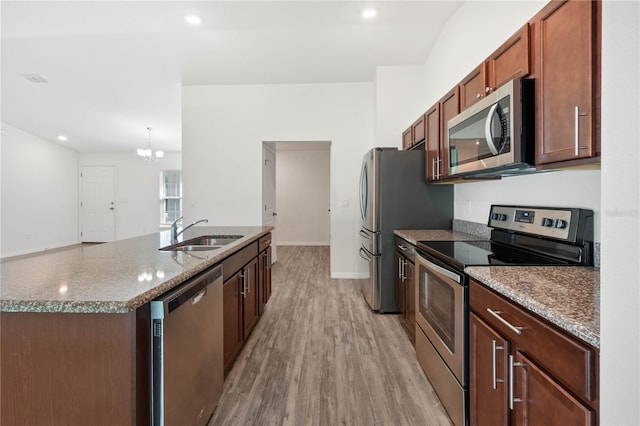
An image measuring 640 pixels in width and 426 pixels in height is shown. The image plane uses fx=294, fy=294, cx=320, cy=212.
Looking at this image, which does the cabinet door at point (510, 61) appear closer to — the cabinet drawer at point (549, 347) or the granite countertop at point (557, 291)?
the granite countertop at point (557, 291)

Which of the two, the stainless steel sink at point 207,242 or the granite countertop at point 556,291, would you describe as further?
the stainless steel sink at point 207,242

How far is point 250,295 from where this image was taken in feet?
7.87

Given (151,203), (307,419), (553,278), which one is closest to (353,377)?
(307,419)

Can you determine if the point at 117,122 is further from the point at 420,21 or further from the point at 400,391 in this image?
the point at 400,391

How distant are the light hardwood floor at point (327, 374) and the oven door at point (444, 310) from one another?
36 centimetres

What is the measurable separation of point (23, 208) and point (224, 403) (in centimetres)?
774

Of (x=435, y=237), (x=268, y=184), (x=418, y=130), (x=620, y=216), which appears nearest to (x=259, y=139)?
(x=268, y=184)

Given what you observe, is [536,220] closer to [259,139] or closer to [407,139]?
[407,139]

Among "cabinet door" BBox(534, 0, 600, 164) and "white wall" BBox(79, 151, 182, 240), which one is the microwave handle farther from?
"white wall" BBox(79, 151, 182, 240)

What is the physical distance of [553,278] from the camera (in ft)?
3.78

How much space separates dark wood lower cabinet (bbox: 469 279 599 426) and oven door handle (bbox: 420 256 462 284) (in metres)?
0.08

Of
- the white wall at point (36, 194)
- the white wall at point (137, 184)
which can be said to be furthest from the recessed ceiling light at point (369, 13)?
the white wall at point (36, 194)

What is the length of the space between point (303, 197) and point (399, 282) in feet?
17.0

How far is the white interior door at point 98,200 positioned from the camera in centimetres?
793
